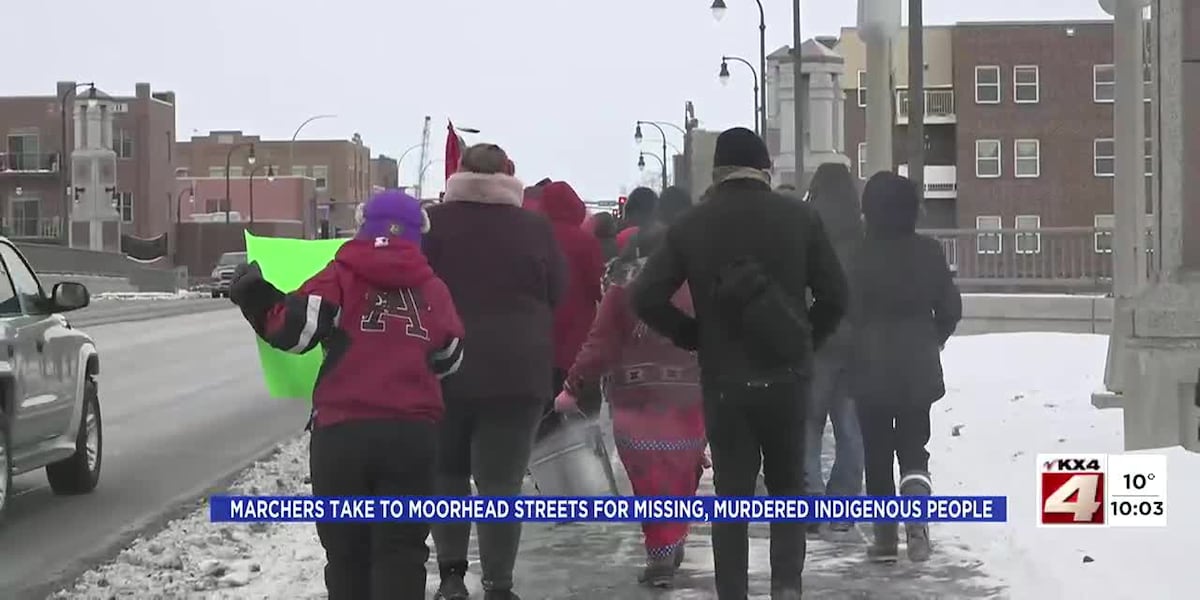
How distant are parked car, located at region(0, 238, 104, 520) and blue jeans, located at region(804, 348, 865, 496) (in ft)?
16.1

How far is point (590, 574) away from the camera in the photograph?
25.2 ft

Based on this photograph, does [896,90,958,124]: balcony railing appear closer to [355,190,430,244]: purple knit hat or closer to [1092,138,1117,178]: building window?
[1092,138,1117,178]: building window

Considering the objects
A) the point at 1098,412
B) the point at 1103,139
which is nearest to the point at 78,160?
the point at 1103,139

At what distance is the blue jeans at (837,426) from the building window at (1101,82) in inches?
2298

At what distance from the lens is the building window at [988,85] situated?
64375mm

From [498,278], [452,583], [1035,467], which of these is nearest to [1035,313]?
[1035,467]

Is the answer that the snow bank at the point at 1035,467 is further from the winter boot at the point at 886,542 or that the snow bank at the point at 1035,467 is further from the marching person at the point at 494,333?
the marching person at the point at 494,333

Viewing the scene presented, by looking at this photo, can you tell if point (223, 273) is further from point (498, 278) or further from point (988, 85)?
point (498, 278)

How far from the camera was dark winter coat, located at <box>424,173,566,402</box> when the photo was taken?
655 cm

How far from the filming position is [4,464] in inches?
383

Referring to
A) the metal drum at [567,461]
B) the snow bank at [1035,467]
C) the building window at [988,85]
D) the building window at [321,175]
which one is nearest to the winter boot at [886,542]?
the snow bank at [1035,467]

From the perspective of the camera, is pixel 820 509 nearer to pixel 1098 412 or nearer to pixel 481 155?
pixel 481 155

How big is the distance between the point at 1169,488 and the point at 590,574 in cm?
317

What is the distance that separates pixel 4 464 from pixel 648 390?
14.9 ft
